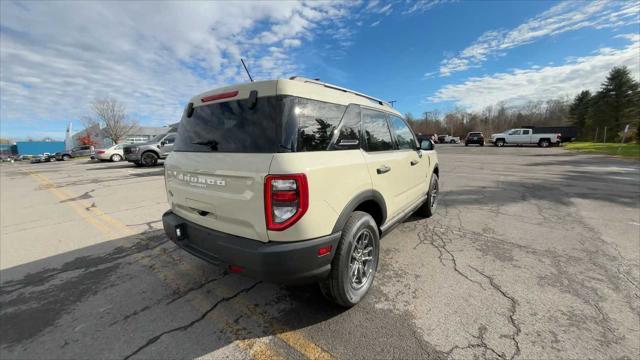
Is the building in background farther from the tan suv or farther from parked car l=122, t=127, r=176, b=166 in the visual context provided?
Answer: the tan suv

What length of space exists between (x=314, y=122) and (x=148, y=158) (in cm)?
1610

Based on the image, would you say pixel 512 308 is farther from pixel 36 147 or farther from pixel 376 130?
pixel 36 147

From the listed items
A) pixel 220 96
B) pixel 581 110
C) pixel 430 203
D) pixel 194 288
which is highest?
pixel 581 110

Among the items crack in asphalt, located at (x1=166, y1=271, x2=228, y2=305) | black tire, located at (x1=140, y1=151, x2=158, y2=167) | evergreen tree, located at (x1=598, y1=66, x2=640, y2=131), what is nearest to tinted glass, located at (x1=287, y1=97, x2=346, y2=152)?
crack in asphalt, located at (x1=166, y1=271, x2=228, y2=305)

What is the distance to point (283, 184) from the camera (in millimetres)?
1975

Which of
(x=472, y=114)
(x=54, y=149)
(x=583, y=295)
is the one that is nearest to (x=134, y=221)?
(x=583, y=295)

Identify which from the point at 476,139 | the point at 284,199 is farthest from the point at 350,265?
the point at 476,139

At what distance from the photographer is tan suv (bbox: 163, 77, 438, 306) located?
6.64ft

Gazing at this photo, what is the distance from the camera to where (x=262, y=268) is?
6.57 ft

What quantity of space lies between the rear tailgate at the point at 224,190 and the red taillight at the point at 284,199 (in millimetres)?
60

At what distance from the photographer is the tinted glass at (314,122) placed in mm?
2195

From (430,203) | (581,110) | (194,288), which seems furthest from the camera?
(581,110)

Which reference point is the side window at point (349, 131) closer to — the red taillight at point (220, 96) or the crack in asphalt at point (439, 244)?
the red taillight at point (220, 96)

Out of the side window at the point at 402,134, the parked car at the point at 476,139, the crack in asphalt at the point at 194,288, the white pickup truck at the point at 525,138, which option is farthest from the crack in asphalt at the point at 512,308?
the parked car at the point at 476,139
